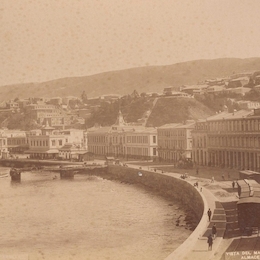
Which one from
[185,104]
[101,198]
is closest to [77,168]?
[101,198]

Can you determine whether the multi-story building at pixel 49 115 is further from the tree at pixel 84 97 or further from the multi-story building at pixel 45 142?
the tree at pixel 84 97

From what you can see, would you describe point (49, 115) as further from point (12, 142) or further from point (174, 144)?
point (174, 144)

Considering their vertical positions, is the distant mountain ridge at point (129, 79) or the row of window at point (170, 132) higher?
the distant mountain ridge at point (129, 79)

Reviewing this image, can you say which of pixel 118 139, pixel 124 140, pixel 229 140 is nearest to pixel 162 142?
pixel 124 140

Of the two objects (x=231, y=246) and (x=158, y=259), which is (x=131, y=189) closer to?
(x=158, y=259)

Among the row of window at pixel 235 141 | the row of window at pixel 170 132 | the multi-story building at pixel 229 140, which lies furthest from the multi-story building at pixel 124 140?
the row of window at pixel 235 141

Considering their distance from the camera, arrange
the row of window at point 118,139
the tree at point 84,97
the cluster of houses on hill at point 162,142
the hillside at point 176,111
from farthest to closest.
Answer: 1. the row of window at point 118,139
2. the hillside at point 176,111
3. the cluster of houses on hill at point 162,142
4. the tree at point 84,97
